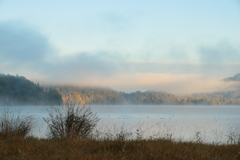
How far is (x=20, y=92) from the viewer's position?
118m

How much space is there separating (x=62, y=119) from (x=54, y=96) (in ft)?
310

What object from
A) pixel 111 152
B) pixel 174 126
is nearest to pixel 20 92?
pixel 174 126

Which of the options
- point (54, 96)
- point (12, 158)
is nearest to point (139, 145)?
point (12, 158)

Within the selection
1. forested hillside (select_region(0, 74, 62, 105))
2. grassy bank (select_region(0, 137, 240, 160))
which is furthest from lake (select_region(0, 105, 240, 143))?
forested hillside (select_region(0, 74, 62, 105))

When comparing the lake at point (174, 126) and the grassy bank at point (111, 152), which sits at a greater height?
the grassy bank at point (111, 152)

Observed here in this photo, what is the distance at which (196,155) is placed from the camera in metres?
6.21

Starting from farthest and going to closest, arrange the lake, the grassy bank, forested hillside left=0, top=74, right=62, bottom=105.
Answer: forested hillside left=0, top=74, right=62, bottom=105
the lake
the grassy bank

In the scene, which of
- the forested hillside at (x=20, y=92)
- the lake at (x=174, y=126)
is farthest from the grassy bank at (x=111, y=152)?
the forested hillside at (x=20, y=92)

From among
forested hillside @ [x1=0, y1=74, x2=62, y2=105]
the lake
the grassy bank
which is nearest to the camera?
the grassy bank

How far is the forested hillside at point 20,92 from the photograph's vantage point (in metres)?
113

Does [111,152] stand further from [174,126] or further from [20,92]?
[20,92]

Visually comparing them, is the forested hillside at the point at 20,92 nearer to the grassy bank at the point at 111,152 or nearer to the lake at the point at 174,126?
the lake at the point at 174,126

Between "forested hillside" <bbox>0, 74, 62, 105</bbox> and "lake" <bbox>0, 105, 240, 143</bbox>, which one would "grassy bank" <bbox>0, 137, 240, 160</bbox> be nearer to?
"lake" <bbox>0, 105, 240, 143</bbox>

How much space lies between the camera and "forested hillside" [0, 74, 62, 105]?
113m
